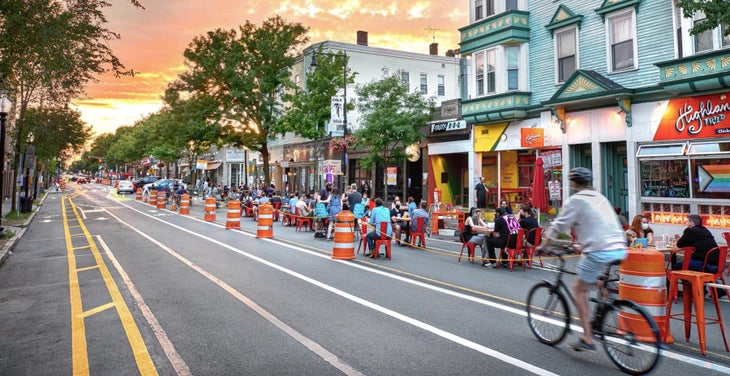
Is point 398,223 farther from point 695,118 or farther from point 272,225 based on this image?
point 695,118

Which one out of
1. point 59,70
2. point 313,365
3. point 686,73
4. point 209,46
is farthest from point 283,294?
point 209,46

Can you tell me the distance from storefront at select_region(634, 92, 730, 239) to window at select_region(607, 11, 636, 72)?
2.16 m

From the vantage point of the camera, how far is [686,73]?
49.8ft

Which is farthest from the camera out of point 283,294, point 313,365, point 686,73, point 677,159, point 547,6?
point 547,6

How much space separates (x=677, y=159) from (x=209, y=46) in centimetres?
3315

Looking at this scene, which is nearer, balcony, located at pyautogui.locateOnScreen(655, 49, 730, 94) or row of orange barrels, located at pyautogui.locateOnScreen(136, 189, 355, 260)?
row of orange barrels, located at pyautogui.locateOnScreen(136, 189, 355, 260)

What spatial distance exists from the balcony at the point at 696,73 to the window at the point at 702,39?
0.64m

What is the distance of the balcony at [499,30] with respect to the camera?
21.2 metres

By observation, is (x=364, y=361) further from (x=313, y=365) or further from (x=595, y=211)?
(x=595, y=211)

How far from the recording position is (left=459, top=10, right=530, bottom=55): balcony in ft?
69.6

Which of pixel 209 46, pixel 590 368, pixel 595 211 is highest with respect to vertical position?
pixel 209 46

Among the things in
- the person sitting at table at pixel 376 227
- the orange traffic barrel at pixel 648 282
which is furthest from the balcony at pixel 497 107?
the orange traffic barrel at pixel 648 282

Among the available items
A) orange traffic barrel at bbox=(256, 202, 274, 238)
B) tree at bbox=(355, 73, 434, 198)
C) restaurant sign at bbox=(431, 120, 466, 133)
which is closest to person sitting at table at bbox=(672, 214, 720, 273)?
orange traffic barrel at bbox=(256, 202, 274, 238)

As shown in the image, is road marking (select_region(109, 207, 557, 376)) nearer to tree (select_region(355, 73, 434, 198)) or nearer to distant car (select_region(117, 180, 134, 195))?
tree (select_region(355, 73, 434, 198))
